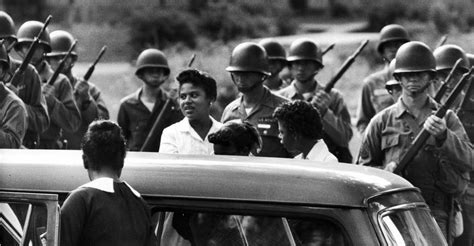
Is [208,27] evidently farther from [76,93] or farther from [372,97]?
[372,97]

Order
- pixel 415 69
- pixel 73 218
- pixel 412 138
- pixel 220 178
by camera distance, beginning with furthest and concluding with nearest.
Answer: pixel 415 69 → pixel 412 138 → pixel 220 178 → pixel 73 218

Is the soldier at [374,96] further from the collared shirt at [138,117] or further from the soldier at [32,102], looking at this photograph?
the soldier at [32,102]

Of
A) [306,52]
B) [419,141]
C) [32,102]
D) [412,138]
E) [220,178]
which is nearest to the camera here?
[220,178]

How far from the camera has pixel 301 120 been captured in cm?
763

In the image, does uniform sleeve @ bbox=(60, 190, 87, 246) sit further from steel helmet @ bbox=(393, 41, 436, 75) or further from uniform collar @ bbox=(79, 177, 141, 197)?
steel helmet @ bbox=(393, 41, 436, 75)

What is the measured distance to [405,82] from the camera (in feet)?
30.9

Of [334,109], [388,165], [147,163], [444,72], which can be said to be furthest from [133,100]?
[147,163]

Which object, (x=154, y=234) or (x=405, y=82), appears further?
(x=405, y=82)

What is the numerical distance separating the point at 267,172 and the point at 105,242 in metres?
0.80

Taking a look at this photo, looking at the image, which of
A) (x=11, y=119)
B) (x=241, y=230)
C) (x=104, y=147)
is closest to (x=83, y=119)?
(x=11, y=119)

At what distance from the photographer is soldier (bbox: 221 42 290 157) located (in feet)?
30.9

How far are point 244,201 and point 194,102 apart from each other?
2.73 meters

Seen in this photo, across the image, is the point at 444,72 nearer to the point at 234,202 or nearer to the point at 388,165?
the point at 388,165

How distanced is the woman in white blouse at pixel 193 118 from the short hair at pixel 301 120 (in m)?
0.74
